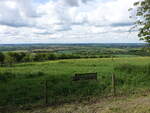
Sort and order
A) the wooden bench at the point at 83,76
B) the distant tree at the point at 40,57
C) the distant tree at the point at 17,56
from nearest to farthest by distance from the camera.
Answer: the wooden bench at the point at 83,76, the distant tree at the point at 40,57, the distant tree at the point at 17,56

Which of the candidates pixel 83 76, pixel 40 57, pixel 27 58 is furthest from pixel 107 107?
pixel 40 57

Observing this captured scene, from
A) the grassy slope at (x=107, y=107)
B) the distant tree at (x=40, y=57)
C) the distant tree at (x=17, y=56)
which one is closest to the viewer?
the grassy slope at (x=107, y=107)

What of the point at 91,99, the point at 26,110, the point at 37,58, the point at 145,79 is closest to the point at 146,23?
the point at 91,99

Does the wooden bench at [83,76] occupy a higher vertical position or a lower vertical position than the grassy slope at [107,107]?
higher

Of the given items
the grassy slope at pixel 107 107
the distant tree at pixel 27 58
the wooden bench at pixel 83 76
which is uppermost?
the wooden bench at pixel 83 76

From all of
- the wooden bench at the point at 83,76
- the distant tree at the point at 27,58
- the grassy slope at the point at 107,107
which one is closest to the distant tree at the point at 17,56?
the distant tree at the point at 27,58

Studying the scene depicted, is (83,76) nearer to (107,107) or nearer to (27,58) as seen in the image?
(107,107)

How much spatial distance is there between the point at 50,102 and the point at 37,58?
6828cm

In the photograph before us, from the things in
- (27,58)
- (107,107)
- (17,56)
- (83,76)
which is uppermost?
(83,76)

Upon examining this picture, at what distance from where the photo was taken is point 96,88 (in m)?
12.9

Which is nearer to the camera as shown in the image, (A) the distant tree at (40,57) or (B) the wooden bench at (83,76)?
(B) the wooden bench at (83,76)

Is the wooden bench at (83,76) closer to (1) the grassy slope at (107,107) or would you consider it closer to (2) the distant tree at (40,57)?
(1) the grassy slope at (107,107)

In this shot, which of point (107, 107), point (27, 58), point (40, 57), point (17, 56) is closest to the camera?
point (107, 107)

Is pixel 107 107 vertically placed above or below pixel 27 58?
above
